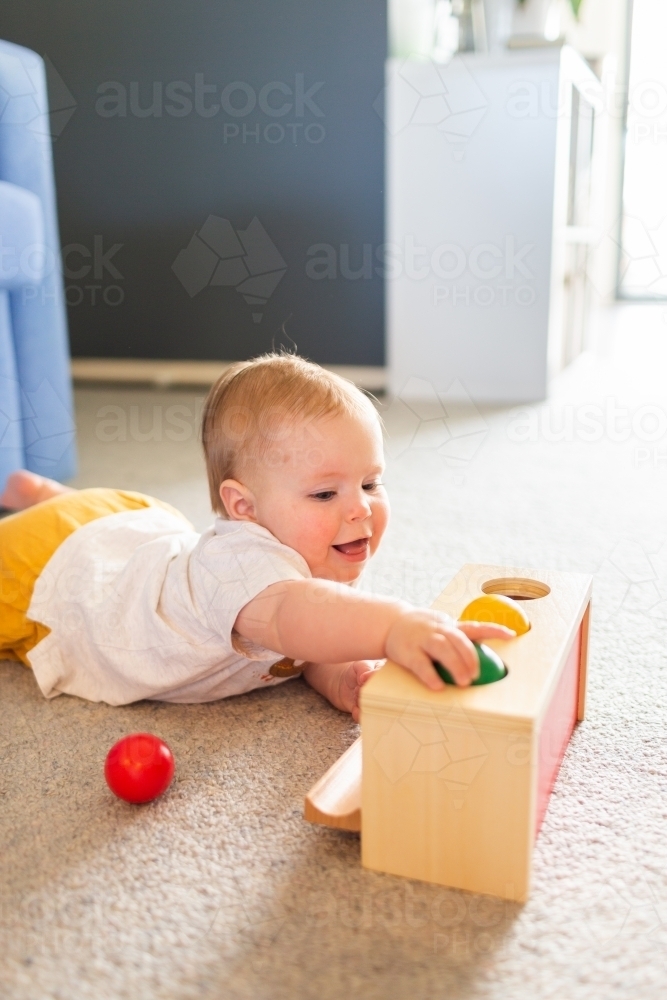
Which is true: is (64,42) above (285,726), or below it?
above

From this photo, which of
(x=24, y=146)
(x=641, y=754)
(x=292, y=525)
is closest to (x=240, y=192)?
(x=24, y=146)

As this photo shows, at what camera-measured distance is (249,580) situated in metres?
0.70

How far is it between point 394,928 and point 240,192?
2.07 meters

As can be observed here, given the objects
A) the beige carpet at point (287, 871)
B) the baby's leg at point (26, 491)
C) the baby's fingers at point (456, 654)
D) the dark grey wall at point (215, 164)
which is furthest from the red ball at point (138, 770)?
the dark grey wall at point (215, 164)

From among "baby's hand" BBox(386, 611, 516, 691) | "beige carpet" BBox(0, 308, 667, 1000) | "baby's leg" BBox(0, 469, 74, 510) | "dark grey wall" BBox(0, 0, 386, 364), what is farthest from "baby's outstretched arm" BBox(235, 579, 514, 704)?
"dark grey wall" BBox(0, 0, 386, 364)

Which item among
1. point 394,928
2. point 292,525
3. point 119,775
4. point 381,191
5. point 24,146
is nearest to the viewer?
point 394,928

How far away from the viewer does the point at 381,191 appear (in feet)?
7.29

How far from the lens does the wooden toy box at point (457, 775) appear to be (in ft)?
1.71

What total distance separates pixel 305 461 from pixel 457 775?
295 millimetres

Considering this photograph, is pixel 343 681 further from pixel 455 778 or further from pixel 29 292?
pixel 29 292

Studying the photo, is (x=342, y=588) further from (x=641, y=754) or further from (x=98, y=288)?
(x=98, y=288)

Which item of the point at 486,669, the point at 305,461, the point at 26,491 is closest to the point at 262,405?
the point at 305,461

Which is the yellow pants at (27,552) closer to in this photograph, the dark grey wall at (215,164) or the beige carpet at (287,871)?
the beige carpet at (287,871)

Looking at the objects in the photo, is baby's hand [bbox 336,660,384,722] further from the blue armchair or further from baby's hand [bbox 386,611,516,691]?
the blue armchair
